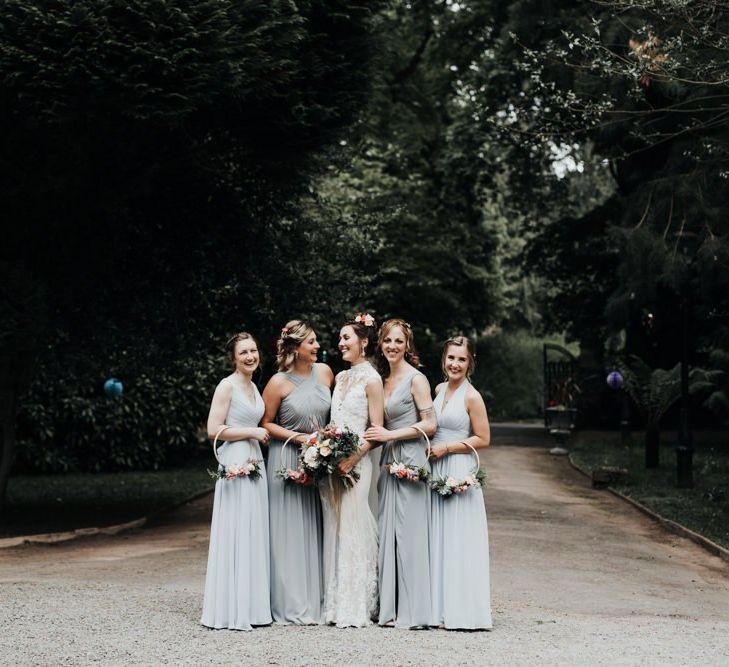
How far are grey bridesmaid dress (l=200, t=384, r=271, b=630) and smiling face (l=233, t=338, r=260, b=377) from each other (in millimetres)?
157

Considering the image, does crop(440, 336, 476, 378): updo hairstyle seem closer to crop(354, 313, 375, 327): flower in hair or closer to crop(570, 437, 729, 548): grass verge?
crop(354, 313, 375, 327): flower in hair

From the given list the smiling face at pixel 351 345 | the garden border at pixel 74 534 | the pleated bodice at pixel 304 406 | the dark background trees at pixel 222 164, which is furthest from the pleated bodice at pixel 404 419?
the garden border at pixel 74 534

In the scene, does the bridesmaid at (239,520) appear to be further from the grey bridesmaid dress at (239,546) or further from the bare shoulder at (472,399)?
the bare shoulder at (472,399)

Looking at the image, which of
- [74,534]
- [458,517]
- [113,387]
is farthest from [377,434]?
[113,387]

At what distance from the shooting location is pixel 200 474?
2555 cm

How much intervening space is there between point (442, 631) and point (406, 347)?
2.07 meters

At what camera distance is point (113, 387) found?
23859 mm

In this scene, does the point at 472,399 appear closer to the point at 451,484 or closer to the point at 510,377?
the point at 451,484

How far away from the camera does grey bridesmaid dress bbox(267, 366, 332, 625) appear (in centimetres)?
875

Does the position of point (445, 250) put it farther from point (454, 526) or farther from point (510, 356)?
point (454, 526)

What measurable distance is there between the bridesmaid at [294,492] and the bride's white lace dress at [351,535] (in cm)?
10

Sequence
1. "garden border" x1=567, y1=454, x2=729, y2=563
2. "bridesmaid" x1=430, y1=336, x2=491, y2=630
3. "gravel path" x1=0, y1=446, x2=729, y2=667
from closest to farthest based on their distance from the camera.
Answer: "gravel path" x1=0, y1=446, x2=729, y2=667
"bridesmaid" x1=430, y1=336, x2=491, y2=630
"garden border" x1=567, y1=454, x2=729, y2=563

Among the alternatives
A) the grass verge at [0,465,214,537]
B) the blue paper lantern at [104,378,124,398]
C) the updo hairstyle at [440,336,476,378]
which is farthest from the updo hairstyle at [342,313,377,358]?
the blue paper lantern at [104,378,124,398]

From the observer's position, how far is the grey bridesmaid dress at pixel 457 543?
8.55 metres
